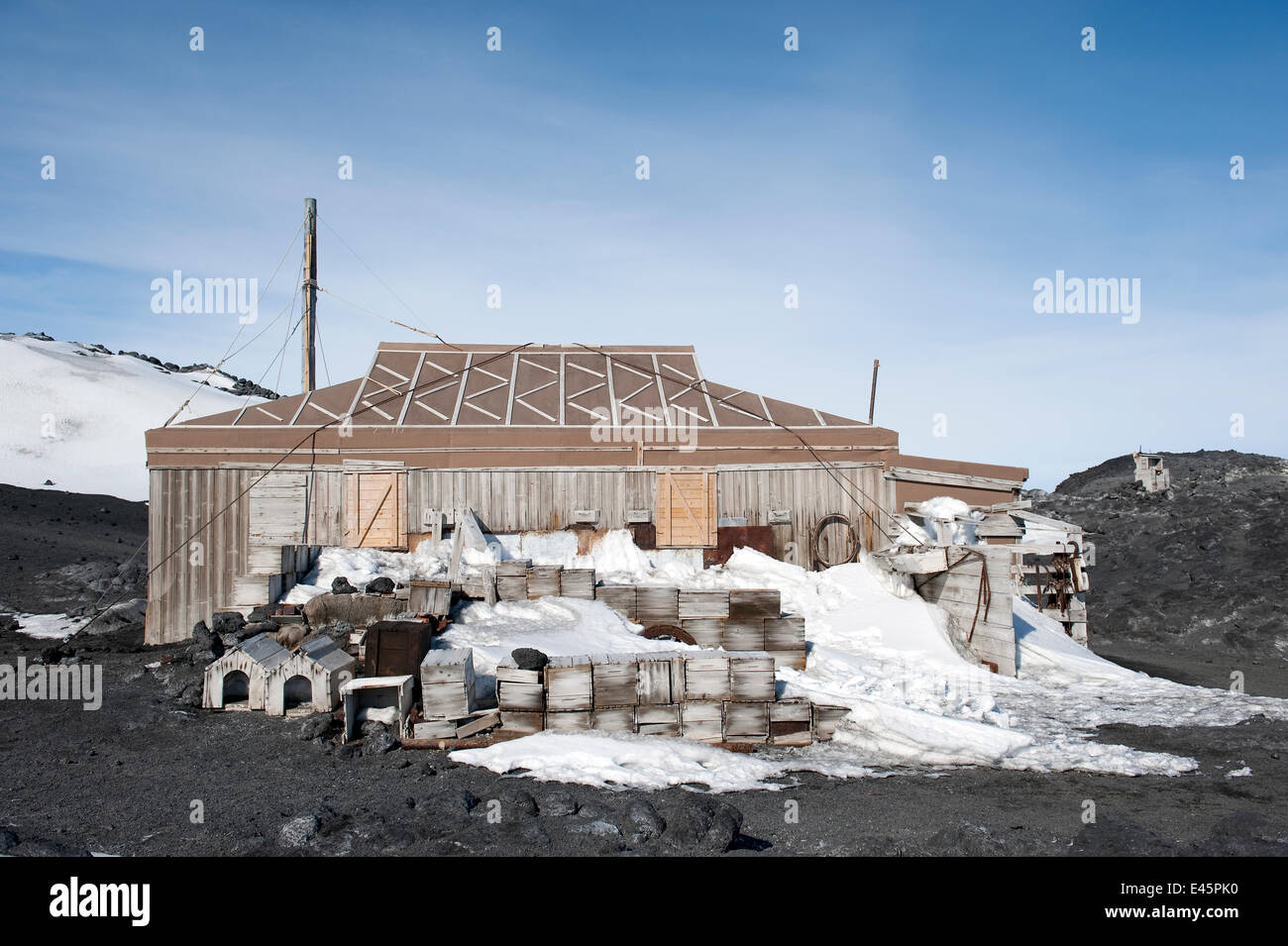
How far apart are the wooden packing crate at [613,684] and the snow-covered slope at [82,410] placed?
1822 inches

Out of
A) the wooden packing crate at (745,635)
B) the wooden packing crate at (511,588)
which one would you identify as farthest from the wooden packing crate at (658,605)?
the wooden packing crate at (511,588)

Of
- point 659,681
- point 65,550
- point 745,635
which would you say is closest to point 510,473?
point 745,635

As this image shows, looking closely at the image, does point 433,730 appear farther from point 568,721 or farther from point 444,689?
point 568,721

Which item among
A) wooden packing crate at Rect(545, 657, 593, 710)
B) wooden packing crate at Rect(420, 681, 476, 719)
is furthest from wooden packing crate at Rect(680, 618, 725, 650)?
wooden packing crate at Rect(420, 681, 476, 719)

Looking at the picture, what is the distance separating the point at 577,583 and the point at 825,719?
5.51 meters

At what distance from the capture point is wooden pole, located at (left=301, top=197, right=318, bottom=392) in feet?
85.3

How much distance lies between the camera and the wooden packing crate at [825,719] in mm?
12359

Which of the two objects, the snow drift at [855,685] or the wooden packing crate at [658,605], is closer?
the snow drift at [855,685]

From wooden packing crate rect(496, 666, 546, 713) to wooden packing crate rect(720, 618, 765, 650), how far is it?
4447 mm

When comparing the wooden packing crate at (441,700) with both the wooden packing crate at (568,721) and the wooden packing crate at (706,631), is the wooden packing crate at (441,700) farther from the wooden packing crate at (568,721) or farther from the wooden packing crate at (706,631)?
the wooden packing crate at (706,631)

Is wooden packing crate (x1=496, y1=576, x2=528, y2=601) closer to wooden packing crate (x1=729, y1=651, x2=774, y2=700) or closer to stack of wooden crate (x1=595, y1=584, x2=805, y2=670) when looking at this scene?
stack of wooden crate (x1=595, y1=584, x2=805, y2=670)

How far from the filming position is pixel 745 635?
49.7 ft
